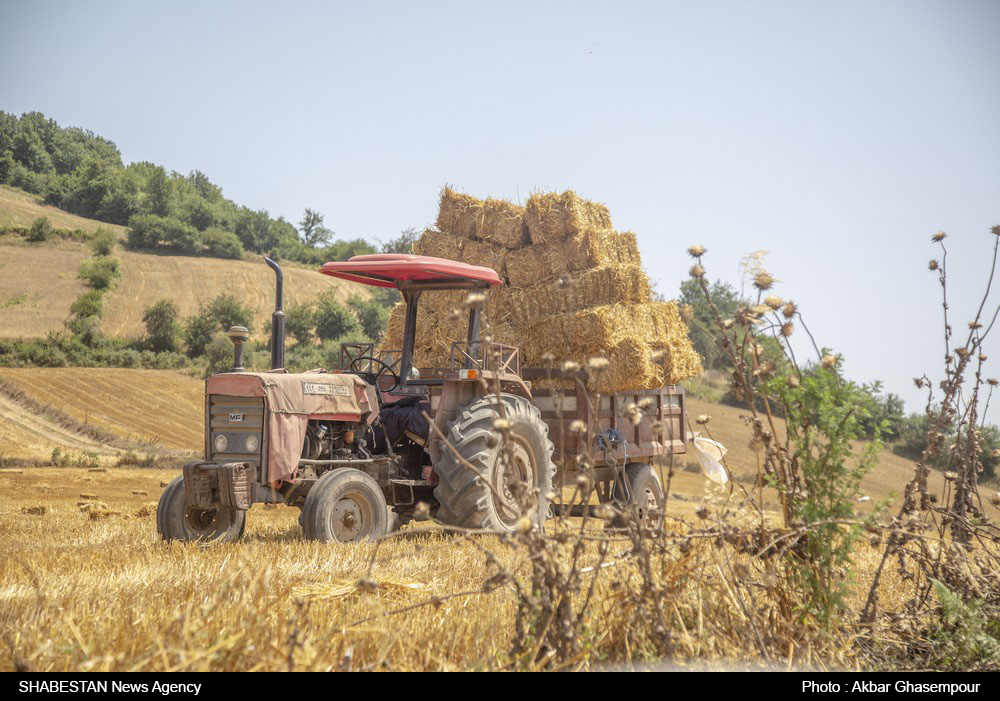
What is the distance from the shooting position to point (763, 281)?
12.0ft

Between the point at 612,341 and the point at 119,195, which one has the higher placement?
the point at 119,195

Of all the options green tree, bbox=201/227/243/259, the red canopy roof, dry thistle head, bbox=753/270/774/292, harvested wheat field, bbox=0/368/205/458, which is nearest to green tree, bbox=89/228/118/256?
green tree, bbox=201/227/243/259

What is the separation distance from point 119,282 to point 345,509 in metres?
37.9

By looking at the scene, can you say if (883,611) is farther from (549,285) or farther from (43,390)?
(43,390)

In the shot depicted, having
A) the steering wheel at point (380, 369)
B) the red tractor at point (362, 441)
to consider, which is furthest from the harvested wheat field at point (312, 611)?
the steering wheel at point (380, 369)

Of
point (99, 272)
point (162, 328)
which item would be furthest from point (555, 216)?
point (99, 272)

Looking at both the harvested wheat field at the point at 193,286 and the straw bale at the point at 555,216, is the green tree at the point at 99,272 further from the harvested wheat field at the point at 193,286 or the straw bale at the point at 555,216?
the straw bale at the point at 555,216

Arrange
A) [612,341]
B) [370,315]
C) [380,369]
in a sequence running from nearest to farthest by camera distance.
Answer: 1. [380,369]
2. [612,341]
3. [370,315]

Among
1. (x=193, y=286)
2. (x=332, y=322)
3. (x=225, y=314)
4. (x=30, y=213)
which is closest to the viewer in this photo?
(x=225, y=314)

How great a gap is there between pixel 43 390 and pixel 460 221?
15800 millimetres

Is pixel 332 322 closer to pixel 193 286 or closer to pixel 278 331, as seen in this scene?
pixel 193 286

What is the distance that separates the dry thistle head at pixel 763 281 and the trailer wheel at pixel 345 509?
11.7ft
